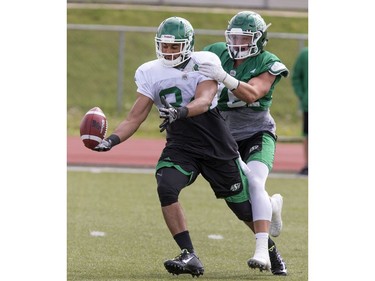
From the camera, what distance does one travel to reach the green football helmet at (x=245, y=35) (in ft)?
18.6

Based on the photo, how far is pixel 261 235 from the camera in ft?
18.1


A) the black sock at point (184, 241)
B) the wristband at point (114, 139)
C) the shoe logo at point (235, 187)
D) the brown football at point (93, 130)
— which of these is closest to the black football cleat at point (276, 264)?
the shoe logo at point (235, 187)

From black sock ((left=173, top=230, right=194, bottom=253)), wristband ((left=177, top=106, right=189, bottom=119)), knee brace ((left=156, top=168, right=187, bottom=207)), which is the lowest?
black sock ((left=173, top=230, right=194, bottom=253))

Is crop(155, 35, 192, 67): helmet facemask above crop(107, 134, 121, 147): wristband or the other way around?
above

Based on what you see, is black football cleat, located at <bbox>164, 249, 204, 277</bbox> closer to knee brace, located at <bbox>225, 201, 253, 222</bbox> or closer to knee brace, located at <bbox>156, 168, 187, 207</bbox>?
knee brace, located at <bbox>156, 168, 187, 207</bbox>

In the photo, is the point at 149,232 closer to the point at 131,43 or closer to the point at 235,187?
the point at 235,187

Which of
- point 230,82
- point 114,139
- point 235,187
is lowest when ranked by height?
point 235,187

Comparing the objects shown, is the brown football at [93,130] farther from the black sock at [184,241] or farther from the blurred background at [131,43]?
the blurred background at [131,43]

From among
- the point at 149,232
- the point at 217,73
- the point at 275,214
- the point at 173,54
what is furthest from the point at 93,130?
the point at 149,232

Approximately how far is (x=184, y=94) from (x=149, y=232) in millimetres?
1779

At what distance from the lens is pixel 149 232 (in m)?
7.03

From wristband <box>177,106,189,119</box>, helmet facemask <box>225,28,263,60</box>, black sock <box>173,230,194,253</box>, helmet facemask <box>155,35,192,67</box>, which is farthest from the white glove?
black sock <box>173,230,194,253</box>

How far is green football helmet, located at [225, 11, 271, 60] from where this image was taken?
5664 mm

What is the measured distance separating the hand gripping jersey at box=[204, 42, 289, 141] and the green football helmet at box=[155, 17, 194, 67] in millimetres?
387
